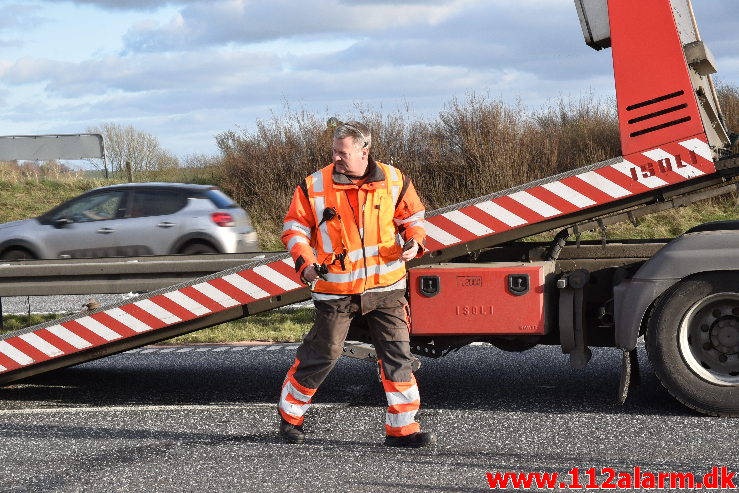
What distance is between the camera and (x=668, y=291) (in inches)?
255

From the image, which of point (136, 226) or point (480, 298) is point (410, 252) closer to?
point (480, 298)

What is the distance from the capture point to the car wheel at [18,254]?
40.6ft

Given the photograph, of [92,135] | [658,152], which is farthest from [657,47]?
[92,135]

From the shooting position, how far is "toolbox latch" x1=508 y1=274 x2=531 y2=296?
6812mm

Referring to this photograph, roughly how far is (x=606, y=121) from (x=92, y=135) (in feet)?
44.9

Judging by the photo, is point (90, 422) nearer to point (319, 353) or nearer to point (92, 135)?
point (319, 353)

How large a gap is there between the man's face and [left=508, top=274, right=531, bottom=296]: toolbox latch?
1.56m

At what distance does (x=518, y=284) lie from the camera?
6.82 metres

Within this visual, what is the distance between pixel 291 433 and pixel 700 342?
8.56 ft

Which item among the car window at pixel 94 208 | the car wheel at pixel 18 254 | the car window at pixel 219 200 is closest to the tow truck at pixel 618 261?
the car window at pixel 219 200

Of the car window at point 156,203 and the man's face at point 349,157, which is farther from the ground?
the man's face at point 349,157

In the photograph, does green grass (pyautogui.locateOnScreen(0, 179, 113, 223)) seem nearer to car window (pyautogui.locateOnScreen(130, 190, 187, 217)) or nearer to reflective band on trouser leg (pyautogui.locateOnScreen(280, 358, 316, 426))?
car window (pyautogui.locateOnScreen(130, 190, 187, 217))

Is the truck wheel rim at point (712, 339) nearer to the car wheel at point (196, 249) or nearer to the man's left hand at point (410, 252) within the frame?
the man's left hand at point (410, 252)

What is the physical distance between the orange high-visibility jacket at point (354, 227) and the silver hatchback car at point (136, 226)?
6199 mm
